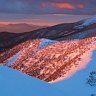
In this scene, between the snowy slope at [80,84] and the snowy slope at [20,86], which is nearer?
the snowy slope at [20,86]

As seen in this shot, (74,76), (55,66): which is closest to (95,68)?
(74,76)

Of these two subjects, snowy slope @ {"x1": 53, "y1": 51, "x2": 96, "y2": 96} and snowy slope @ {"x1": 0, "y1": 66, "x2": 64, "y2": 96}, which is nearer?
snowy slope @ {"x1": 0, "y1": 66, "x2": 64, "y2": 96}

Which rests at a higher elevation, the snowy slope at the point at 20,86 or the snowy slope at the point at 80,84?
the snowy slope at the point at 20,86

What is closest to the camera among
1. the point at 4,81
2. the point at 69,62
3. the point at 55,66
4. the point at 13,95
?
the point at 13,95

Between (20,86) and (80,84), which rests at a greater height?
(20,86)

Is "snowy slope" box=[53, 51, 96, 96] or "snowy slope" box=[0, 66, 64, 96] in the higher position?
"snowy slope" box=[0, 66, 64, 96]

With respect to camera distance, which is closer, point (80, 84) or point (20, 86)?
point (20, 86)

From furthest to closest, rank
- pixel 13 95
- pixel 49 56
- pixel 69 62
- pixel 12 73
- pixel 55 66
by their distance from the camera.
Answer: pixel 49 56 → pixel 55 66 → pixel 69 62 → pixel 12 73 → pixel 13 95

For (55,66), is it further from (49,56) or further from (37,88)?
(37,88)
